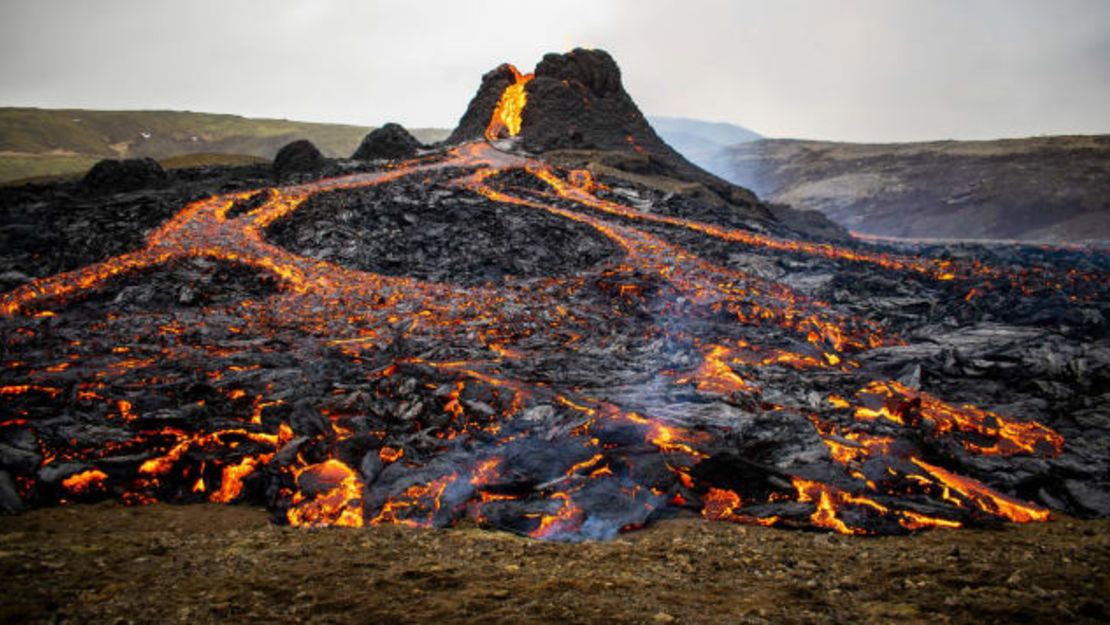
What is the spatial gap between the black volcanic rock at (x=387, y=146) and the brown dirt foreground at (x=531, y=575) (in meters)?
42.4

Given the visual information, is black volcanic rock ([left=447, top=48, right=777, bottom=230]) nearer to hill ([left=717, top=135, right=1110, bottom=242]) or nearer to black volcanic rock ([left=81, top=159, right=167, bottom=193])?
black volcanic rock ([left=81, top=159, right=167, bottom=193])

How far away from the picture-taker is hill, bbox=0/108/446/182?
102m

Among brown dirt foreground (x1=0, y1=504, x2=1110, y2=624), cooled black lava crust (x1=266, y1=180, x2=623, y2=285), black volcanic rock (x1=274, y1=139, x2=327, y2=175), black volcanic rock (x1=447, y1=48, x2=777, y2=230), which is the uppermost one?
black volcanic rock (x1=447, y1=48, x2=777, y2=230)

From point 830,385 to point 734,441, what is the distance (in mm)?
4280

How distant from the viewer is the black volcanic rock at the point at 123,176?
31469 mm

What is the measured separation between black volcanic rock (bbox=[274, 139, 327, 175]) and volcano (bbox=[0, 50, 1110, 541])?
9.26m

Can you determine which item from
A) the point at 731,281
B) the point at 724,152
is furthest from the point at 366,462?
the point at 724,152

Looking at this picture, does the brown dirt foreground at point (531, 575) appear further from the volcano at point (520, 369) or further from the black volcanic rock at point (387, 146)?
the black volcanic rock at point (387, 146)

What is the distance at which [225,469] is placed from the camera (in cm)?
856

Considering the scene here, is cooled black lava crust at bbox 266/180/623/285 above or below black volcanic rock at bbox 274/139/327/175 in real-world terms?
below

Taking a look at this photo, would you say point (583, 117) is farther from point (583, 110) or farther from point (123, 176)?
point (123, 176)

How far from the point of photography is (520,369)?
1241 cm

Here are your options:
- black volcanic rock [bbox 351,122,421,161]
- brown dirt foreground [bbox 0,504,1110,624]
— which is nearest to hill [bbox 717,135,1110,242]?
black volcanic rock [bbox 351,122,421,161]

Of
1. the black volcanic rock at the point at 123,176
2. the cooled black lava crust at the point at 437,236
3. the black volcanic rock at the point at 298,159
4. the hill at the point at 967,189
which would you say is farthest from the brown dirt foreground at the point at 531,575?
the hill at the point at 967,189
